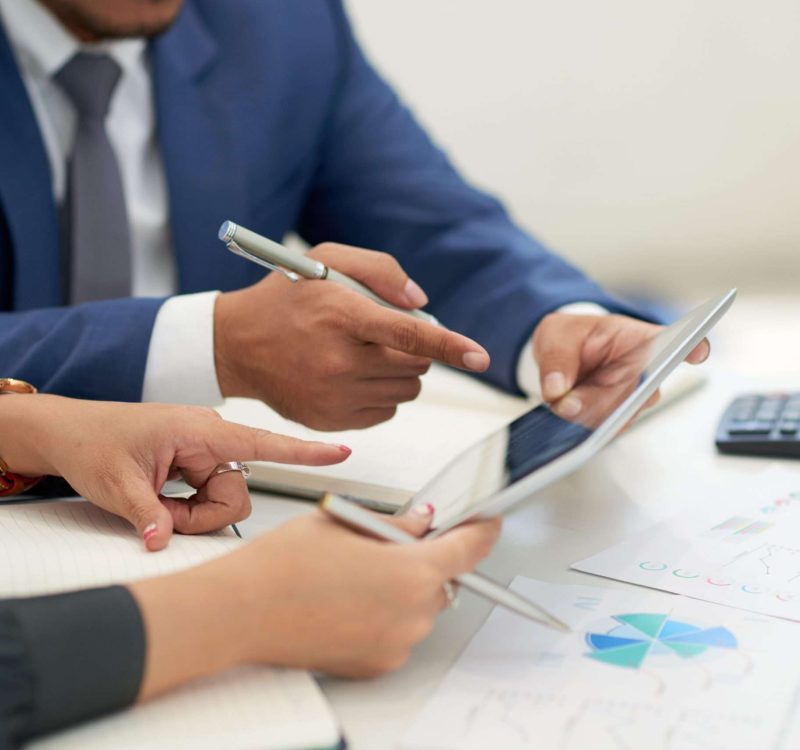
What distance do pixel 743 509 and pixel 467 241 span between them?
0.52m

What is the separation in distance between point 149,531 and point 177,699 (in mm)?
130

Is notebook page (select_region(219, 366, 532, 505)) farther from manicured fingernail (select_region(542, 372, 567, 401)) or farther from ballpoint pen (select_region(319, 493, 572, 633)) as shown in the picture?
ballpoint pen (select_region(319, 493, 572, 633))

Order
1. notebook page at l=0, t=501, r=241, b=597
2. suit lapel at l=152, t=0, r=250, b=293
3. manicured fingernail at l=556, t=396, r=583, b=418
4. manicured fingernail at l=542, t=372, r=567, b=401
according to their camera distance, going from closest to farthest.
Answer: notebook page at l=0, t=501, r=241, b=597 → manicured fingernail at l=556, t=396, r=583, b=418 → manicured fingernail at l=542, t=372, r=567, b=401 → suit lapel at l=152, t=0, r=250, b=293

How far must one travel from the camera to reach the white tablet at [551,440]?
1.46 feet

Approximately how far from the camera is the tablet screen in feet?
1.54

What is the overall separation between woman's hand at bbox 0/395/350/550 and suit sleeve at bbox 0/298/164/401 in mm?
140

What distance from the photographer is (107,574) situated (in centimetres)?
49

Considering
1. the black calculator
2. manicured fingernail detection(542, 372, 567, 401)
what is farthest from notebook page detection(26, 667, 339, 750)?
the black calculator

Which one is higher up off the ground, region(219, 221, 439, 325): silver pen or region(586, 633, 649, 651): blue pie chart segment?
region(219, 221, 439, 325): silver pen

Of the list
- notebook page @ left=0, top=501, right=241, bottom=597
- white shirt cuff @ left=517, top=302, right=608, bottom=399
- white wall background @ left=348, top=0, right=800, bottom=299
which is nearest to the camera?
notebook page @ left=0, top=501, right=241, bottom=597

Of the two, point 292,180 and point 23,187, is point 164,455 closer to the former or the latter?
point 23,187

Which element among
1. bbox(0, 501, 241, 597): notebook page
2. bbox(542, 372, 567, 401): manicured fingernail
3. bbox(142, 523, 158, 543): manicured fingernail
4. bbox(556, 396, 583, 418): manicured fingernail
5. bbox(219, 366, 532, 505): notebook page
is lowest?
bbox(219, 366, 532, 505): notebook page

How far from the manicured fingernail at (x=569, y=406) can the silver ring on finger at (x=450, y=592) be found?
16cm

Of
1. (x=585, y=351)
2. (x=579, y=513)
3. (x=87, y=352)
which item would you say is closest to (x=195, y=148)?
(x=87, y=352)
